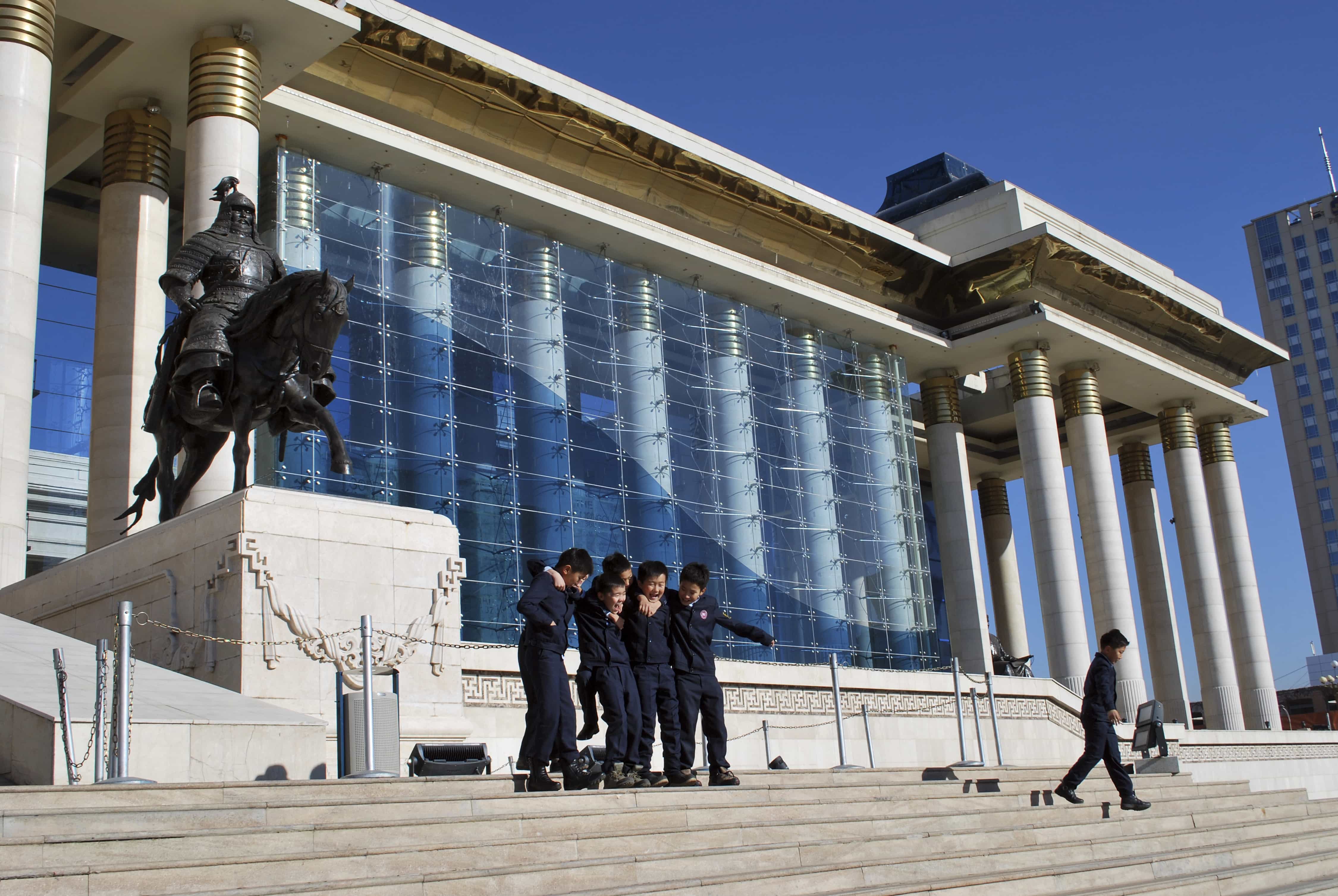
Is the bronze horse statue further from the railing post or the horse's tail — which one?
the railing post

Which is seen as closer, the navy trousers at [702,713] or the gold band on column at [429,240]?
the navy trousers at [702,713]

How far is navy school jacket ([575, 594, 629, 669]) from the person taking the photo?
22.9 ft

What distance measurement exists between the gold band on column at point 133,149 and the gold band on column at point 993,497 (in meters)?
25.1

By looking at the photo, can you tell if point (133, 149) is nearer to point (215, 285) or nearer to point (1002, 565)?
point (215, 285)

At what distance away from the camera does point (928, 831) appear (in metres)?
6.91

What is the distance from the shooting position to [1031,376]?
27.1 metres

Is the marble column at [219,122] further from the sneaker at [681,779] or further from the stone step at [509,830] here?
the stone step at [509,830]

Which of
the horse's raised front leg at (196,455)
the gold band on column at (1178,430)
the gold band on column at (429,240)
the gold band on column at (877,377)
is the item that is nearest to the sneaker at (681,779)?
the horse's raised front leg at (196,455)

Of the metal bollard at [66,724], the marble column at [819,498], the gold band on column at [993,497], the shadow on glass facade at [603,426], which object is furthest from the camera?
the gold band on column at [993,497]

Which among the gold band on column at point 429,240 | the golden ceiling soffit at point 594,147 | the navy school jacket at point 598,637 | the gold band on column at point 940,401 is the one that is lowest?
the navy school jacket at point 598,637

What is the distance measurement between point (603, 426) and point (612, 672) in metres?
15.2

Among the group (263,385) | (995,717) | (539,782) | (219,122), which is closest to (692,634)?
(539,782)

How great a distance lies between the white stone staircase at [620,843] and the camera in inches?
178

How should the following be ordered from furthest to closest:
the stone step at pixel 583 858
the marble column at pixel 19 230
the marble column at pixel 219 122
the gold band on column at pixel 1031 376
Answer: the gold band on column at pixel 1031 376, the marble column at pixel 219 122, the marble column at pixel 19 230, the stone step at pixel 583 858
